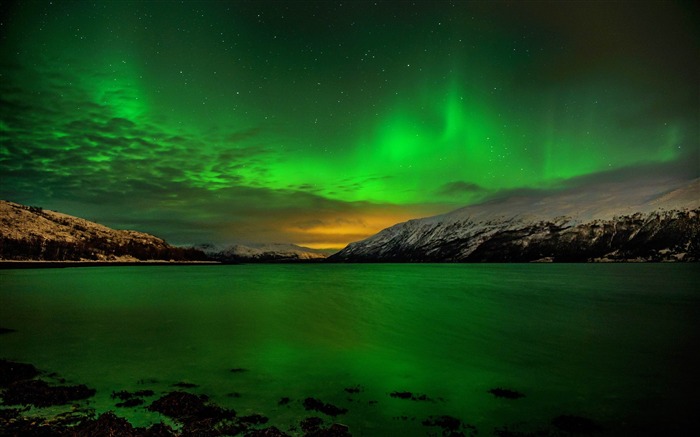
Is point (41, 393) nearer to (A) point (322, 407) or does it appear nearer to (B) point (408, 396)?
(A) point (322, 407)

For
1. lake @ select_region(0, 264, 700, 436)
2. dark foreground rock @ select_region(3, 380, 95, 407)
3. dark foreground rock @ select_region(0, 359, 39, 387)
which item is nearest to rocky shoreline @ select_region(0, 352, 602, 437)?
dark foreground rock @ select_region(3, 380, 95, 407)

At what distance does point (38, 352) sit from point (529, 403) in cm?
2223

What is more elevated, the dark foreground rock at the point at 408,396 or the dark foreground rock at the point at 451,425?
the dark foreground rock at the point at 451,425

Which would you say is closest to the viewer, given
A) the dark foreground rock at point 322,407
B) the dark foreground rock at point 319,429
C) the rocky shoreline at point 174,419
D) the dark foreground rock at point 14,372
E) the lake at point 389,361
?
the rocky shoreline at point 174,419

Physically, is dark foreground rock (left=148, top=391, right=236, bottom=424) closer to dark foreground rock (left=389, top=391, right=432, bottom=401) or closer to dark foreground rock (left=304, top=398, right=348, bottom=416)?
dark foreground rock (left=304, top=398, right=348, bottom=416)

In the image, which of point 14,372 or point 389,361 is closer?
point 14,372

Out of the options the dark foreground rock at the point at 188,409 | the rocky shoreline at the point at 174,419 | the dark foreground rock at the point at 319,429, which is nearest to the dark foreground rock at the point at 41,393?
the rocky shoreline at the point at 174,419

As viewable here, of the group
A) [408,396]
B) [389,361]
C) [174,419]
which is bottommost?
[389,361]

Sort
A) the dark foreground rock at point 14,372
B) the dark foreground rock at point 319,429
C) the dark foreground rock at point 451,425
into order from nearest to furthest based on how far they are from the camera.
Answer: the dark foreground rock at point 319,429, the dark foreground rock at point 451,425, the dark foreground rock at point 14,372

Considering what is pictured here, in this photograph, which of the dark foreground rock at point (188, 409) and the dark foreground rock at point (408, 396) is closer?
the dark foreground rock at point (188, 409)

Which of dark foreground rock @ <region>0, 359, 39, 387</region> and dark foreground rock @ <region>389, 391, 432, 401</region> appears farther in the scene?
dark foreground rock @ <region>0, 359, 39, 387</region>

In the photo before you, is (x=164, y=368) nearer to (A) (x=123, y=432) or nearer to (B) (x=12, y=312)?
(A) (x=123, y=432)

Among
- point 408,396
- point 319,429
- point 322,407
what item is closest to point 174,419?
point 319,429

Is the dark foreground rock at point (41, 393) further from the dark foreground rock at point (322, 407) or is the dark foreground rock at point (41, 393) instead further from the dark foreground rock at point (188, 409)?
the dark foreground rock at point (322, 407)
